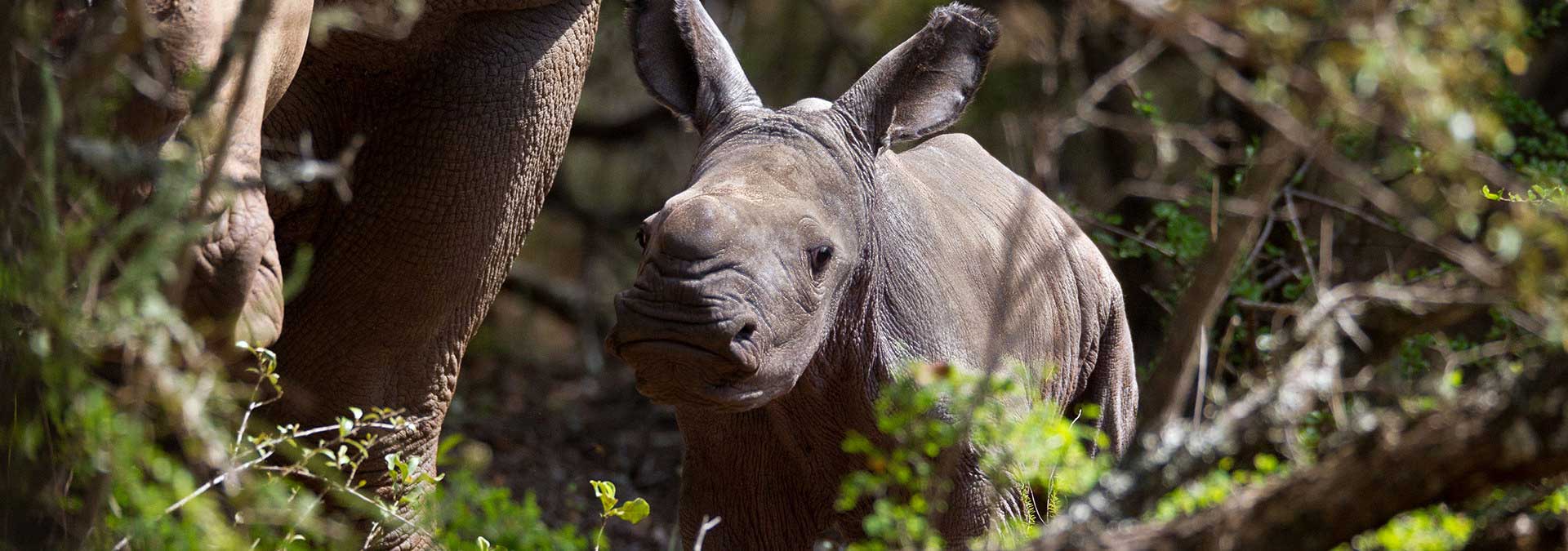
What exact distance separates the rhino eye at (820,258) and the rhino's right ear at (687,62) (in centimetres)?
56

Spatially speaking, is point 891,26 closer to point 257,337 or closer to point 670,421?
point 670,421

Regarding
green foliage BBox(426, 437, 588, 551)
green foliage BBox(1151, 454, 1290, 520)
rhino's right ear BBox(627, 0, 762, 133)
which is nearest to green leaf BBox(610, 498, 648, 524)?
green foliage BBox(426, 437, 588, 551)

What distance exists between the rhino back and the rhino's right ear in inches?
17.4

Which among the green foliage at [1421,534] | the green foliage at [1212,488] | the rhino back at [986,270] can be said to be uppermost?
the green foliage at [1212,488]

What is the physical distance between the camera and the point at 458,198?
4.70m

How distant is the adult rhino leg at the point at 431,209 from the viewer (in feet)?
15.3

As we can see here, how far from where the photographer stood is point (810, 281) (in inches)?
149

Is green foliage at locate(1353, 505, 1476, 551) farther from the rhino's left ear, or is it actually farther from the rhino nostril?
the rhino's left ear

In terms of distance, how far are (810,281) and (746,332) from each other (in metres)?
0.29

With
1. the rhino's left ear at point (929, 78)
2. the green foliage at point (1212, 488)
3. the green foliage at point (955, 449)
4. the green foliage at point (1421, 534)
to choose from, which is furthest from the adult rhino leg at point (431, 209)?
the green foliage at point (1421, 534)

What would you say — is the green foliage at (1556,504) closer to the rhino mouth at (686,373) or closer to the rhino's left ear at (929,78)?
the rhino mouth at (686,373)

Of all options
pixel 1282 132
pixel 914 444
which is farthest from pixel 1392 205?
pixel 914 444

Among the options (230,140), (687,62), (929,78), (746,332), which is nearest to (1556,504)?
(746,332)

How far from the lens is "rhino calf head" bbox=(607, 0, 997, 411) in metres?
3.52
